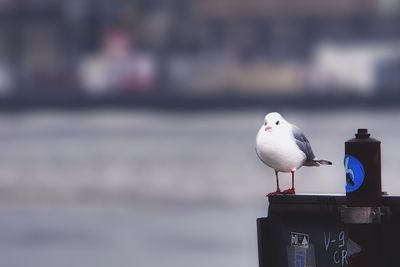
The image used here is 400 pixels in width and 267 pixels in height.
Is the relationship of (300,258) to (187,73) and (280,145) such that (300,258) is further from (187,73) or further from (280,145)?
(187,73)

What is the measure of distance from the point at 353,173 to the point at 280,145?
404mm

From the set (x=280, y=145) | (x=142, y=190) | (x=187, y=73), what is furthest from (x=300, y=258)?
(x=187, y=73)

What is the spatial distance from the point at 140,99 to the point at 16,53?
7569mm

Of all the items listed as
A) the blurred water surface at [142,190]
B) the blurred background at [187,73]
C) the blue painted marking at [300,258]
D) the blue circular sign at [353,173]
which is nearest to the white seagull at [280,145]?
the blue painted marking at [300,258]

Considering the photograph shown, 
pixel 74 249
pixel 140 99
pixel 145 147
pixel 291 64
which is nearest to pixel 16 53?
pixel 140 99

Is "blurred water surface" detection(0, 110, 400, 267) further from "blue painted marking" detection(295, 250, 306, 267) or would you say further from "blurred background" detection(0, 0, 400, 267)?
"blue painted marking" detection(295, 250, 306, 267)

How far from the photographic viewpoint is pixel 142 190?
22.7 m

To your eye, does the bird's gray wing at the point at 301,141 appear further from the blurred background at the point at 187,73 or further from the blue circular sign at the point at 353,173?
the blurred background at the point at 187,73

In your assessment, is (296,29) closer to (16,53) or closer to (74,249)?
(16,53)

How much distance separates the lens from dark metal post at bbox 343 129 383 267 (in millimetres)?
4422

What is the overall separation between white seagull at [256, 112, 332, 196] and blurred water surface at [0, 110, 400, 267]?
A: 7625mm

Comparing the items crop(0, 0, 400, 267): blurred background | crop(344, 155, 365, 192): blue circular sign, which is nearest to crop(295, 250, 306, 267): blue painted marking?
crop(344, 155, 365, 192): blue circular sign

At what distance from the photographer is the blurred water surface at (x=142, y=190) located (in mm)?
13917

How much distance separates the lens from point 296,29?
55625 millimetres
